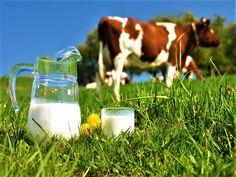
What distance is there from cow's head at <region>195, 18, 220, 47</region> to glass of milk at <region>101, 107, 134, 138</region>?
10.2 m

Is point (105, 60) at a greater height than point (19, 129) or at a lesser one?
greater

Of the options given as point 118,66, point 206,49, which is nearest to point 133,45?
point 118,66

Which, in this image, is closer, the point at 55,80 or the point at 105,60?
the point at 55,80

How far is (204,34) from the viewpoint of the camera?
43.5 feet

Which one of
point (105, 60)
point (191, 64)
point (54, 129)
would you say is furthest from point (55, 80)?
point (191, 64)

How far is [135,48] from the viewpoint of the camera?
10.4m

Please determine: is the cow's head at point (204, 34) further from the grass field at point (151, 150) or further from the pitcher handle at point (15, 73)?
the pitcher handle at point (15, 73)

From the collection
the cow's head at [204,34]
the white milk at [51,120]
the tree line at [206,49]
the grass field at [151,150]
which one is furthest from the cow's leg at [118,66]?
the tree line at [206,49]

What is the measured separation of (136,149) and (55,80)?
0.76 metres

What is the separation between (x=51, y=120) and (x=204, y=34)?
36.2 ft

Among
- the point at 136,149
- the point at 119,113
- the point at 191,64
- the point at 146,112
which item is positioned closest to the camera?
the point at 136,149

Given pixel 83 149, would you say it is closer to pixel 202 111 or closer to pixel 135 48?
pixel 202 111

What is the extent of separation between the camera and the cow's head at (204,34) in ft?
42.3

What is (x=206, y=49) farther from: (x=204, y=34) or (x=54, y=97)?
(x=54, y=97)
